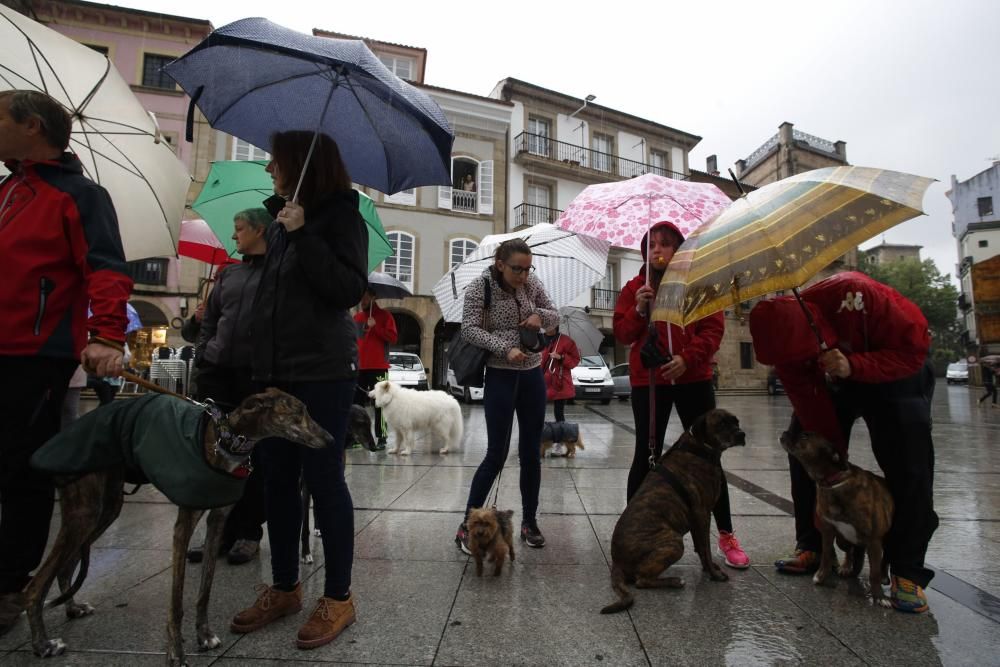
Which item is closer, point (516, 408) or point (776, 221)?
point (776, 221)

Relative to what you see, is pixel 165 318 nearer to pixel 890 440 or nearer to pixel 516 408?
pixel 516 408

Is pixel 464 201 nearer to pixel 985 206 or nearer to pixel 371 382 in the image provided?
pixel 371 382

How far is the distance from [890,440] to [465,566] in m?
2.28

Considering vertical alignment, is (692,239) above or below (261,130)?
below

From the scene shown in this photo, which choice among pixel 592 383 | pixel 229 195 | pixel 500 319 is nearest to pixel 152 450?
pixel 500 319

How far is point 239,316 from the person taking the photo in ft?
8.43

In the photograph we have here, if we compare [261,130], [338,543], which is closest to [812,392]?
[338,543]

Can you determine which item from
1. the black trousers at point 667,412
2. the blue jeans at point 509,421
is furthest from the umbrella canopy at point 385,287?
the black trousers at point 667,412

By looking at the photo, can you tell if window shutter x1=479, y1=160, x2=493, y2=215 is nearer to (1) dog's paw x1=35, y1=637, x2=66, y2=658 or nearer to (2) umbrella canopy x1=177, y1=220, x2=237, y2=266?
(2) umbrella canopy x1=177, y1=220, x2=237, y2=266

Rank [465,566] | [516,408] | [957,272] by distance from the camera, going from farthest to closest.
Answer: [957,272]
[516,408]
[465,566]

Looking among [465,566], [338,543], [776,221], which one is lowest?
[465,566]

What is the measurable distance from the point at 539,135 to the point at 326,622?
80.8ft

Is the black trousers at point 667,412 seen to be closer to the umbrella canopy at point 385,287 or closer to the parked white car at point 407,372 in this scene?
the umbrella canopy at point 385,287

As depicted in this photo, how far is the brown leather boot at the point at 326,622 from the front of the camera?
2.07 m
